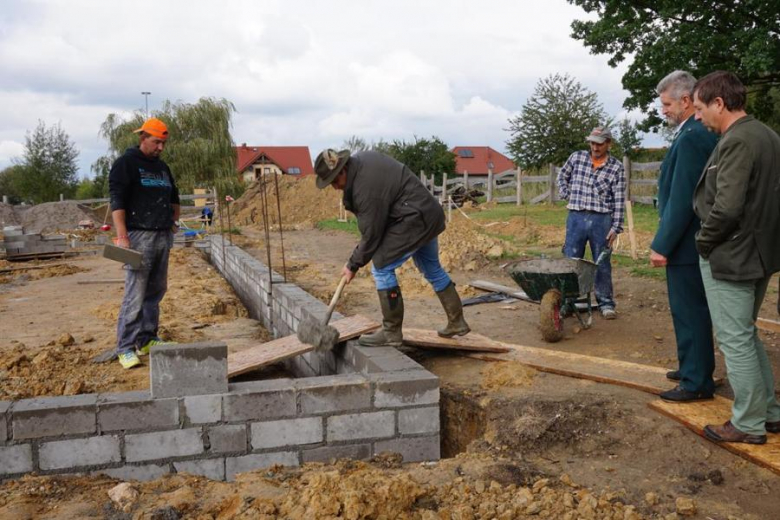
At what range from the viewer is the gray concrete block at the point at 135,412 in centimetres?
314

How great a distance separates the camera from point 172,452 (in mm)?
3252

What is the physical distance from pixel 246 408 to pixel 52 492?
0.94 meters

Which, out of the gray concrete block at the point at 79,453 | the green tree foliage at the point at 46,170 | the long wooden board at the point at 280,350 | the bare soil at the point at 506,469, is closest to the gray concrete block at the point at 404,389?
the bare soil at the point at 506,469

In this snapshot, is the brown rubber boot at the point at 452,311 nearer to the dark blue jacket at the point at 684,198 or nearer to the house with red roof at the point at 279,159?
the dark blue jacket at the point at 684,198

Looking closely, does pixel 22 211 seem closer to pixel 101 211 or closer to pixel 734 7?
pixel 101 211

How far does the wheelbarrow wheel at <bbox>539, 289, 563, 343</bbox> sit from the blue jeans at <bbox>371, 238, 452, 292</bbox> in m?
0.90

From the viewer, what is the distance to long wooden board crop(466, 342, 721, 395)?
12.6ft

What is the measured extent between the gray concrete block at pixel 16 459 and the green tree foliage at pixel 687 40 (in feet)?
45.6

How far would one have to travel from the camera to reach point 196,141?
30.0 m

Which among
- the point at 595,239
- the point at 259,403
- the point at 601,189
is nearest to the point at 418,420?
the point at 259,403

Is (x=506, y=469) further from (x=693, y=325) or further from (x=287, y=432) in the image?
(x=693, y=325)

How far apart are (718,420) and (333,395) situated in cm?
195

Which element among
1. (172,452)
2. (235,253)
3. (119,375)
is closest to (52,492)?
(172,452)

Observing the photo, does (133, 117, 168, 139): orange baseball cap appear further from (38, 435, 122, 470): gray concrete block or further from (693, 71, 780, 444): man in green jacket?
(693, 71, 780, 444): man in green jacket
